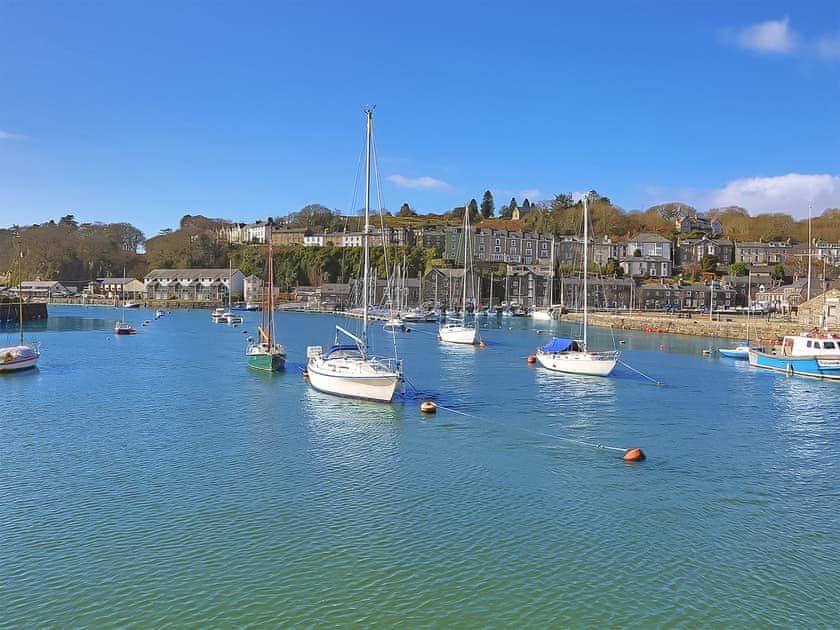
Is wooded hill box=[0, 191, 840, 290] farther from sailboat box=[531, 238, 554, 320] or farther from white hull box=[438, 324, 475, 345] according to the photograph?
white hull box=[438, 324, 475, 345]

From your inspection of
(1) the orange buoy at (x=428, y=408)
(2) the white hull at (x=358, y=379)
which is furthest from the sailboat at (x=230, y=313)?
(1) the orange buoy at (x=428, y=408)

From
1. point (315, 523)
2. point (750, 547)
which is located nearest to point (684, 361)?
point (750, 547)

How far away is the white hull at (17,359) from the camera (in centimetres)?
3550

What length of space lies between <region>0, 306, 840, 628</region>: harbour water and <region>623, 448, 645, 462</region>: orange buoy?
413 mm

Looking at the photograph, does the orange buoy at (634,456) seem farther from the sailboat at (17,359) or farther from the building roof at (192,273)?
the building roof at (192,273)

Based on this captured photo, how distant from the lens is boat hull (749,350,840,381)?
37250 millimetres

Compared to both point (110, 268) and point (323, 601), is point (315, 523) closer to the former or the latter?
point (323, 601)

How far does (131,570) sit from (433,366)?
2989cm

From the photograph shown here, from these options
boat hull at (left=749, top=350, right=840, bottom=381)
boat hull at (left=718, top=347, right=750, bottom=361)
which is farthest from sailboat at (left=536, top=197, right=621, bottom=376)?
boat hull at (left=718, top=347, right=750, bottom=361)

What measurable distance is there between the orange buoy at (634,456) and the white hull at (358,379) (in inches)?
382

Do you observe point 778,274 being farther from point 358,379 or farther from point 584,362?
point 358,379

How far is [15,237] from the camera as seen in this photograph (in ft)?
547

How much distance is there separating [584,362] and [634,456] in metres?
17.5

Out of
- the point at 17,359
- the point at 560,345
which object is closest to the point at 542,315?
the point at 560,345
